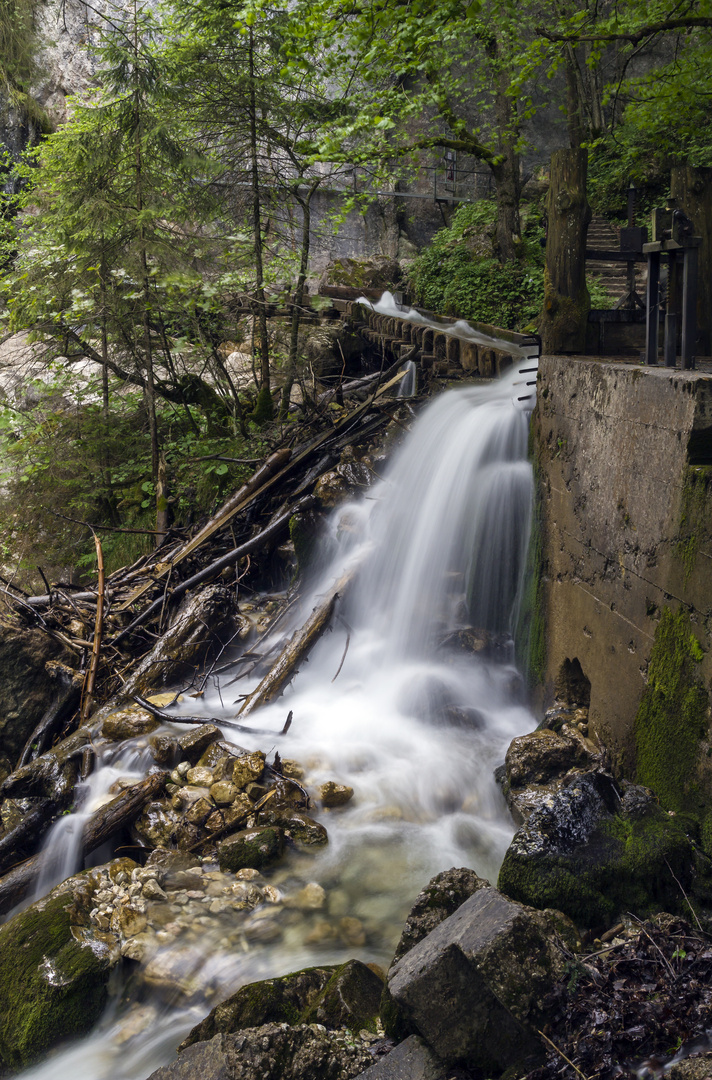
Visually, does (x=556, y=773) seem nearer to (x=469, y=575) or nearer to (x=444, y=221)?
(x=469, y=575)

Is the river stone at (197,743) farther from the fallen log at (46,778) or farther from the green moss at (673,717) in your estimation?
the green moss at (673,717)

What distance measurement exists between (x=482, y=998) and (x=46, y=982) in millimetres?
2387

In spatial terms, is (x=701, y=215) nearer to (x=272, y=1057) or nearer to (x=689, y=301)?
(x=689, y=301)

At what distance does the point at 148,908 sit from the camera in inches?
164

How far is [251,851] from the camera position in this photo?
4.48 m

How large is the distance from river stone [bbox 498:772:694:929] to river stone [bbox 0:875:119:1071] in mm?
2196

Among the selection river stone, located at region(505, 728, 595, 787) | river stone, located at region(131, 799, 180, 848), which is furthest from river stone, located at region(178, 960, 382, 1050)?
river stone, located at region(505, 728, 595, 787)

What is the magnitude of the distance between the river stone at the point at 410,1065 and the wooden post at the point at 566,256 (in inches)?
204

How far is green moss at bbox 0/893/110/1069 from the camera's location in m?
3.57

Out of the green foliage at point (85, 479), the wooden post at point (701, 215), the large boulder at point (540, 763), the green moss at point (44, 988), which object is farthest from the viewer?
the green foliage at point (85, 479)

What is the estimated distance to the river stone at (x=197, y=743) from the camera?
548cm

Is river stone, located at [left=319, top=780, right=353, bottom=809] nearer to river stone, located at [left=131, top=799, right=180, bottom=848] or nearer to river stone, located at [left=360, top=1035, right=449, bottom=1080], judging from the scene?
river stone, located at [left=131, top=799, right=180, bottom=848]

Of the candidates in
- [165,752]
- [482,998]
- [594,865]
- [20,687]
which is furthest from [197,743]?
[482,998]

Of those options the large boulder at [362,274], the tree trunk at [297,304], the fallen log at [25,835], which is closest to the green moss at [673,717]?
the fallen log at [25,835]
